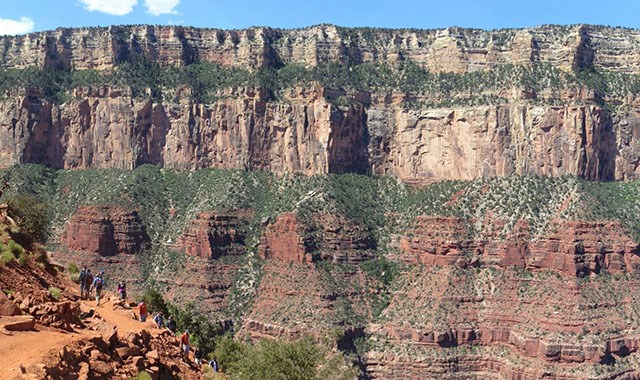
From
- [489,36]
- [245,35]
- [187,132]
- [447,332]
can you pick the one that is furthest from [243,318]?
[489,36]

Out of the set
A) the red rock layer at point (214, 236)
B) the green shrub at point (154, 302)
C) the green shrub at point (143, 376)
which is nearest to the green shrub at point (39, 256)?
the green shrub at point (143, 376)

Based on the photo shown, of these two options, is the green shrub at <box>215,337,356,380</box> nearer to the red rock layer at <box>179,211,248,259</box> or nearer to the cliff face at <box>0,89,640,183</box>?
the red rock layer at <box>179,211,248,259</box>

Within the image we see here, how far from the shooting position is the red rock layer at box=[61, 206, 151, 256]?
9456cm

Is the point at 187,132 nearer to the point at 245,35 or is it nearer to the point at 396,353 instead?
the point at 245,35

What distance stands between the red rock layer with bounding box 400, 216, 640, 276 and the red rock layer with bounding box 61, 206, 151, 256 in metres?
38.6

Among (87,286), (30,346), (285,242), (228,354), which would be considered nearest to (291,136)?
(285,242)

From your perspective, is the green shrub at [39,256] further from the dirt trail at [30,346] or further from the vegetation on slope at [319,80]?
the vegetation on slope at [319,80]

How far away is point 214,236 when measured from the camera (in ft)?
306

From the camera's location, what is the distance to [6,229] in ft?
110

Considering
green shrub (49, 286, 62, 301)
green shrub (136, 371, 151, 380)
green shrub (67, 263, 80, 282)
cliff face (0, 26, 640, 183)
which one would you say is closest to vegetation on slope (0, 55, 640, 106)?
cliff face (0, 26, 640, 183)

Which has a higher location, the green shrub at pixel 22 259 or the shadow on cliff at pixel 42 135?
the shadow on cliff at pixel 42 135

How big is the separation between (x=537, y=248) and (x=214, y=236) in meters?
42.8

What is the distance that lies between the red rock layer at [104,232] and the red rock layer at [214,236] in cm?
704

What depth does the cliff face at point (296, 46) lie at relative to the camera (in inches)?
4190
